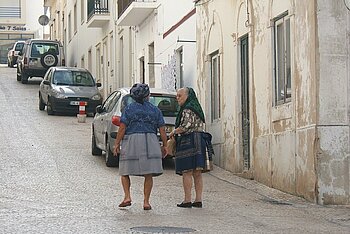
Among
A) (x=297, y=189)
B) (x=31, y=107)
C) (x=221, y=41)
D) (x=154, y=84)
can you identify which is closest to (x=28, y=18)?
(x=31, y=107)

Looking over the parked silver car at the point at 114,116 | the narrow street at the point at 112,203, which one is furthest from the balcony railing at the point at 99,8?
the parked silver car at the point at 114,116

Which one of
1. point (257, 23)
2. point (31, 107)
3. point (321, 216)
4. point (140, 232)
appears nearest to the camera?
point (140, 232)

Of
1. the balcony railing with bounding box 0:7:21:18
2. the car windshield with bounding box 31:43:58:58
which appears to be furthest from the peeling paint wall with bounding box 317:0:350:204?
the balcony railing with bounding box 0:7:21:18

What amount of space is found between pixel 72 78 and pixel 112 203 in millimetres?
19959

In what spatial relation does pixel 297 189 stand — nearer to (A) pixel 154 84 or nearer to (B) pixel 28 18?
(A) pixel 154 84

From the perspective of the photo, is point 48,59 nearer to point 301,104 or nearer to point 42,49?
point 42,49

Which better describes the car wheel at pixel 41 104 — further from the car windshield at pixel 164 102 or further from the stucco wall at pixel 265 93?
the car windshield at pixel 164 102

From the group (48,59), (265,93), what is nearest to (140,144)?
(265,93)

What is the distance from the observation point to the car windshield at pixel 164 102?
19.3m

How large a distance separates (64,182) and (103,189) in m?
1.12

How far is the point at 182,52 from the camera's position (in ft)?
80.7

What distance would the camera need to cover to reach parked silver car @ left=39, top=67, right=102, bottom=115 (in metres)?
31.6

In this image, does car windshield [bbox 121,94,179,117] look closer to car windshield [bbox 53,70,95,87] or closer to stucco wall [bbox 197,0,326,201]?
stucco wall [bbox 197,0,326,201]

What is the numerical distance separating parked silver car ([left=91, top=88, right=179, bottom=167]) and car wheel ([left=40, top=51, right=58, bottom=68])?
24648mm
